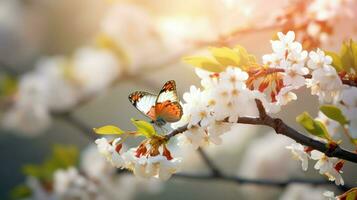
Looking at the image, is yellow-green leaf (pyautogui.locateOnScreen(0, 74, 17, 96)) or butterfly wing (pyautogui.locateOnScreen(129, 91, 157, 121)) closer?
butterfly wing (pyautogui.locateOnScreen(129, 91, 157, 121))

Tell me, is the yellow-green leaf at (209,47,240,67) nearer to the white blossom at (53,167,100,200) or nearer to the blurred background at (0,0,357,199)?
the blurred background at (0,0,357,199)

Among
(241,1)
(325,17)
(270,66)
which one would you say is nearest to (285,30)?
(325,17)

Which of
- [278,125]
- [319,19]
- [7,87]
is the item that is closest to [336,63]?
[278,125]

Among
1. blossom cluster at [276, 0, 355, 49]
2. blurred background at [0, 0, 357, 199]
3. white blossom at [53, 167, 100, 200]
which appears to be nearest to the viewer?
blossom cluster at [276, 0, 355, 49]

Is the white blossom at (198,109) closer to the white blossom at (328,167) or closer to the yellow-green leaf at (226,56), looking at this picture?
the yellow-green leaf at (226,56)

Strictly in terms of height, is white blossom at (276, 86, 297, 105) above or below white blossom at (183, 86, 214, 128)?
below

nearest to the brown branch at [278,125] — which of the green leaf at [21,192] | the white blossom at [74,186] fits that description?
the white blossom at [74,186]

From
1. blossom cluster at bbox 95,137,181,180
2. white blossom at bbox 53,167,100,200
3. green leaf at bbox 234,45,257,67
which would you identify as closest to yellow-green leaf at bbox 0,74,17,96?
white blossom at bbox 53,167,100,200

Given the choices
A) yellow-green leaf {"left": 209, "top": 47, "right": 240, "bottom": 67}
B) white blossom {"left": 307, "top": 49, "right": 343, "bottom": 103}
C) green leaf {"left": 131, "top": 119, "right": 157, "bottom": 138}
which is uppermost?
yellow-green leaf {"left": 209, "top": 47, "right": 240, "bottom": 67}
